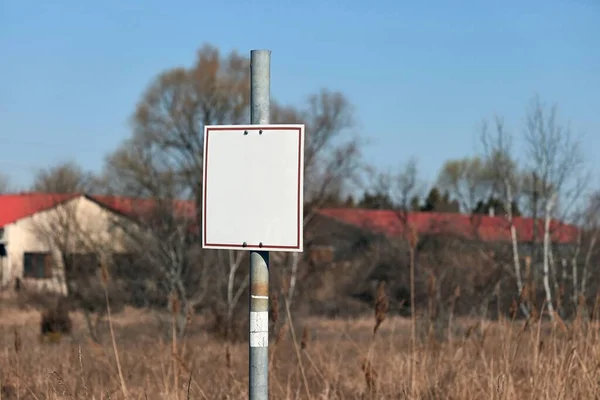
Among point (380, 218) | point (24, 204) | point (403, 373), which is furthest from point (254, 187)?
point (24, 204)

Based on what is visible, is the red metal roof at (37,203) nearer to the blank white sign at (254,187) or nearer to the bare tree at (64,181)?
the bare tree at (64,181)

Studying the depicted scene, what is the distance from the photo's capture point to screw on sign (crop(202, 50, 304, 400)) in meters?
3.62

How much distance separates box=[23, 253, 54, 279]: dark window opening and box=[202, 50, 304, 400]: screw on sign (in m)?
42.7

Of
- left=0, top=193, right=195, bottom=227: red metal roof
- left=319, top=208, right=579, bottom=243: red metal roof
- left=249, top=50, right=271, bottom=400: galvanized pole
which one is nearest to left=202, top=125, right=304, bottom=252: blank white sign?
left=249, top=50, right=271, bottom=400: galvanized pole

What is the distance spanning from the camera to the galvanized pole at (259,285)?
3.75m

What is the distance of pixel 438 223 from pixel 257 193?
4342cm

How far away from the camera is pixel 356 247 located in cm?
4988

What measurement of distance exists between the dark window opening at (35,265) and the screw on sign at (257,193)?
42724 mm

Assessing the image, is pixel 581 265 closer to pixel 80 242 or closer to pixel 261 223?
pixel 80 242

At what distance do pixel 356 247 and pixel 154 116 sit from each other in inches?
556

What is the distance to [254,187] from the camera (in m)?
3.70

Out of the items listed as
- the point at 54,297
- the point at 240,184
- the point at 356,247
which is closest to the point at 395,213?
the point at 356,247

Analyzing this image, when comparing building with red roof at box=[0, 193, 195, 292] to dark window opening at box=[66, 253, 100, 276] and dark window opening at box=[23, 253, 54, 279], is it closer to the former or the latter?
dark window opening at box=[23, 253, 54, 279]

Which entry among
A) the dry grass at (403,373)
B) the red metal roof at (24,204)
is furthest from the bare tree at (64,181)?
the dry grass at (403,373)
